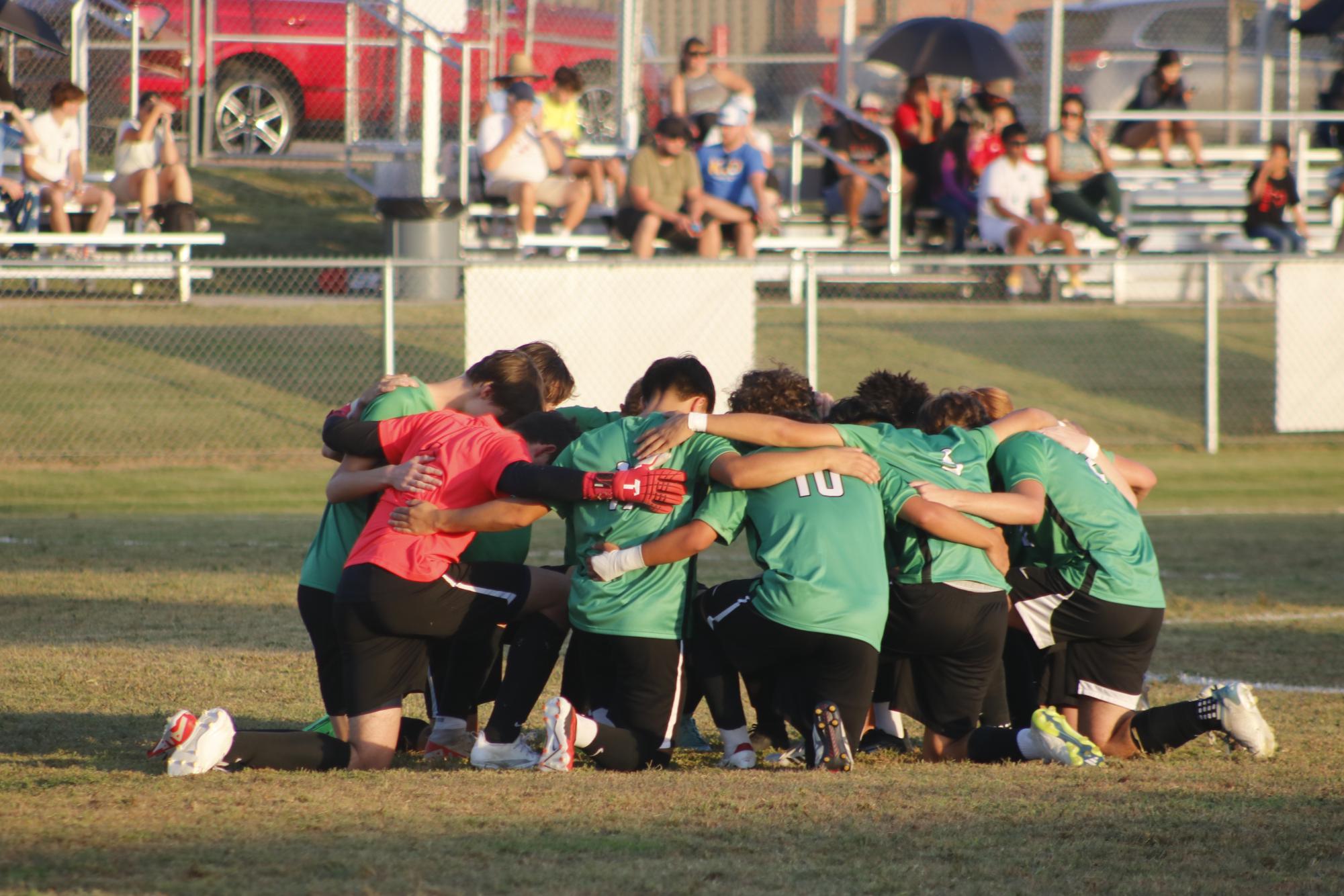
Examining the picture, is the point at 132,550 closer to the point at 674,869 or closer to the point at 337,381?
the point at 337,381

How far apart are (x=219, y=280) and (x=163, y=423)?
11.3ft

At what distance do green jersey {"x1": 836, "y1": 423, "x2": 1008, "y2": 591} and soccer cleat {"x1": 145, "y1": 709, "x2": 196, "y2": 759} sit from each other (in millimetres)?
2225

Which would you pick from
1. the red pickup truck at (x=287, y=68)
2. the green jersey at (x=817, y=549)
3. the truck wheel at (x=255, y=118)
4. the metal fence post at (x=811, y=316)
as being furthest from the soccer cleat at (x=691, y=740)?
the truck wheel at (x=255, y=118)

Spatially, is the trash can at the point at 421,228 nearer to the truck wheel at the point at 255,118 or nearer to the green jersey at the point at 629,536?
the truck wheel at the point at 255,118

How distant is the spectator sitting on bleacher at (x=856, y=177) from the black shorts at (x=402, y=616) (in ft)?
45.7

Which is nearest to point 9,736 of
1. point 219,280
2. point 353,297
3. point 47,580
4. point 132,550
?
point 47,580

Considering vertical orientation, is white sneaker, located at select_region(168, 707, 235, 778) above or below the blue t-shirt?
below

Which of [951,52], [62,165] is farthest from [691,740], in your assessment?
[951,52]

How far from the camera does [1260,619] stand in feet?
27.3

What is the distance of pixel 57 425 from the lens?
13.1m

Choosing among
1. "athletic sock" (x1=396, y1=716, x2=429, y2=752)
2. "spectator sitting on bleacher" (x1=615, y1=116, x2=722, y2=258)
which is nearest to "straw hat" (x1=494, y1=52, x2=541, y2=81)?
"spectator sitting on bleacher" (x1=615, y1=116, x2=722, y2=258)

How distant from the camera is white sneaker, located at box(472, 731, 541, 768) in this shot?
5055 mm

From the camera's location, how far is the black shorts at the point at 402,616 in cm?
501

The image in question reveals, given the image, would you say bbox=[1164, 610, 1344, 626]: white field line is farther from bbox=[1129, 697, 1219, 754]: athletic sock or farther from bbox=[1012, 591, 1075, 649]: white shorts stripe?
bbox=[1012, 591, 1075, 649]: white shorts stripe
